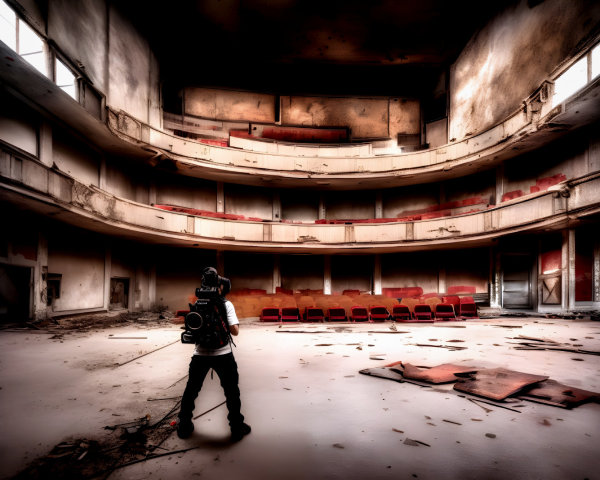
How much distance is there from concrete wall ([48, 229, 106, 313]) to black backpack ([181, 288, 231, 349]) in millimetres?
11282

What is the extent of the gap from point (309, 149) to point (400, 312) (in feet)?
37.2

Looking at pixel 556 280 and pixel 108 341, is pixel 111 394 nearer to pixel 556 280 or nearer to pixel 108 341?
pixel 108 341

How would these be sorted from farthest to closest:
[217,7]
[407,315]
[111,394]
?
[217,7]
[407,315]
[111,394]

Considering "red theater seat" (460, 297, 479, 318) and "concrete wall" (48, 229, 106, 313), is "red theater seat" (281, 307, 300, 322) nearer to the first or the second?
"red theater seat" (460, 297, 479, 318)

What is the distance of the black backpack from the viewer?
290 centimetres

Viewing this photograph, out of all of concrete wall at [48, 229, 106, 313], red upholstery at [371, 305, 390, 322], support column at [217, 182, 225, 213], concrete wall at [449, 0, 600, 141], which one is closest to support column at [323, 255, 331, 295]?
red upholstery at [371, 305, 390, 322]

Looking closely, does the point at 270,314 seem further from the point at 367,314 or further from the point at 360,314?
the point at 367,314

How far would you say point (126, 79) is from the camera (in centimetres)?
1507

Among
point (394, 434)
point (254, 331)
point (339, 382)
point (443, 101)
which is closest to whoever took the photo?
point (394, 434)

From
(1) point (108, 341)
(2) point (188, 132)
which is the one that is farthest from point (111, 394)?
(2) point (188, 132)

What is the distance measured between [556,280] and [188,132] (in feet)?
64.0

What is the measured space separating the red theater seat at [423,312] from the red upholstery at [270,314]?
5.28 meters

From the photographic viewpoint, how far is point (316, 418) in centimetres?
339

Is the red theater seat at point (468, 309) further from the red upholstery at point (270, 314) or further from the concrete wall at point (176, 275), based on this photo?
the concrete wall at point (176, 275)
